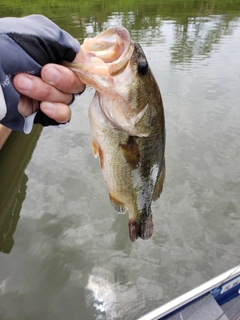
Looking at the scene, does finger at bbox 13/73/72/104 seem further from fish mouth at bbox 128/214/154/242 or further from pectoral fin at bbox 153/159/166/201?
fish mouth at bbox 128/214/154/242

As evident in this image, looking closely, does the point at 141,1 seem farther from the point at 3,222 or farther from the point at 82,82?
the point at 82,82

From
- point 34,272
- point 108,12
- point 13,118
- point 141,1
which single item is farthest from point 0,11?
point 13,118

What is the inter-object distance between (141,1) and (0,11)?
1086 cm

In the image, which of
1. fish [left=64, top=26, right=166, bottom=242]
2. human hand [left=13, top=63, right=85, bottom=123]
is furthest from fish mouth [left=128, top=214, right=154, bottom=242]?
human hand [left=13, top=63, right=85, bottom=123]

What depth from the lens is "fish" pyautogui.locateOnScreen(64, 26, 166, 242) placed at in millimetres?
1255

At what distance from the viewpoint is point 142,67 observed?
4.21ft

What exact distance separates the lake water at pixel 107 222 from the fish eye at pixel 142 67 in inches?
119

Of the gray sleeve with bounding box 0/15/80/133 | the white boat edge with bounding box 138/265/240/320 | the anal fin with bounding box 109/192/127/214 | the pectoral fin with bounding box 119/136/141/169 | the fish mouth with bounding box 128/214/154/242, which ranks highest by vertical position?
the gray sleeve with bounding box 0/15/80/133

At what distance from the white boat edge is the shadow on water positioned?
102 inches

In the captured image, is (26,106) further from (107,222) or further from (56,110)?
(107,222)

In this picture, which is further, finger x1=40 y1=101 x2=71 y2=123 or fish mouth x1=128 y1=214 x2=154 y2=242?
fish mouth x1=128 y1=214 x2=154 y2=242

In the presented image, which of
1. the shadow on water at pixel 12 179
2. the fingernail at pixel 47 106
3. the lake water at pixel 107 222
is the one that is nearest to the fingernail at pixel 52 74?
the fingernail at pixel 47 106

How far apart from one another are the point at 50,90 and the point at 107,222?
3.35 metres

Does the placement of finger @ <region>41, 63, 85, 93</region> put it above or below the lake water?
above
